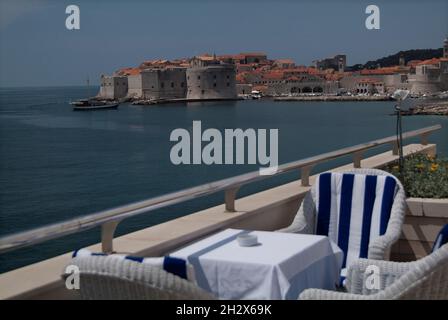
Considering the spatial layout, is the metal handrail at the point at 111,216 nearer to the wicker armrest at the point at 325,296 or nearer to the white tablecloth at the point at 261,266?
the white tablecloth at the point at 261,266

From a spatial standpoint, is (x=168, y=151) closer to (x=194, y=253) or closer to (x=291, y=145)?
(x=291, y=145)

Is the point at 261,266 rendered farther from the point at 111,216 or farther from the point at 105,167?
the point at 105,167

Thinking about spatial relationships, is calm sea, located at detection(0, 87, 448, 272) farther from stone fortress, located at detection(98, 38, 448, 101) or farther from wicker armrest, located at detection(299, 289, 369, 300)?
stone fortress, located at detection(98, 38, 448, 101)

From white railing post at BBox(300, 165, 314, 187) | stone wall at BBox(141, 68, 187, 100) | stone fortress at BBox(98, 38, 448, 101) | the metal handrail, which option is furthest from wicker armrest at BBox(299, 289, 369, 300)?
stone wall at BBox(141, 68, 187, 100)

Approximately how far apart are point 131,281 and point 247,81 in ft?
428

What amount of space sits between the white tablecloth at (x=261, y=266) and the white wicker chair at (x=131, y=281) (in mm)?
643

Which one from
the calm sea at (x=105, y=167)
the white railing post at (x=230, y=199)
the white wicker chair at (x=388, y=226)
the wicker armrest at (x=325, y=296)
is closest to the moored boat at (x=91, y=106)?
the calm sea at (x=105, y=167)

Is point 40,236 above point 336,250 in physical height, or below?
above

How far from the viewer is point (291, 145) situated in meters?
42.8

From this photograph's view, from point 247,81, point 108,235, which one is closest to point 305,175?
point 108,235

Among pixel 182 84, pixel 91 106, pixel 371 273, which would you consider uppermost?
pixel 182 84

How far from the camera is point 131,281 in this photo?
1.90 m

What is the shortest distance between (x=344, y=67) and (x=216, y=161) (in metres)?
123
